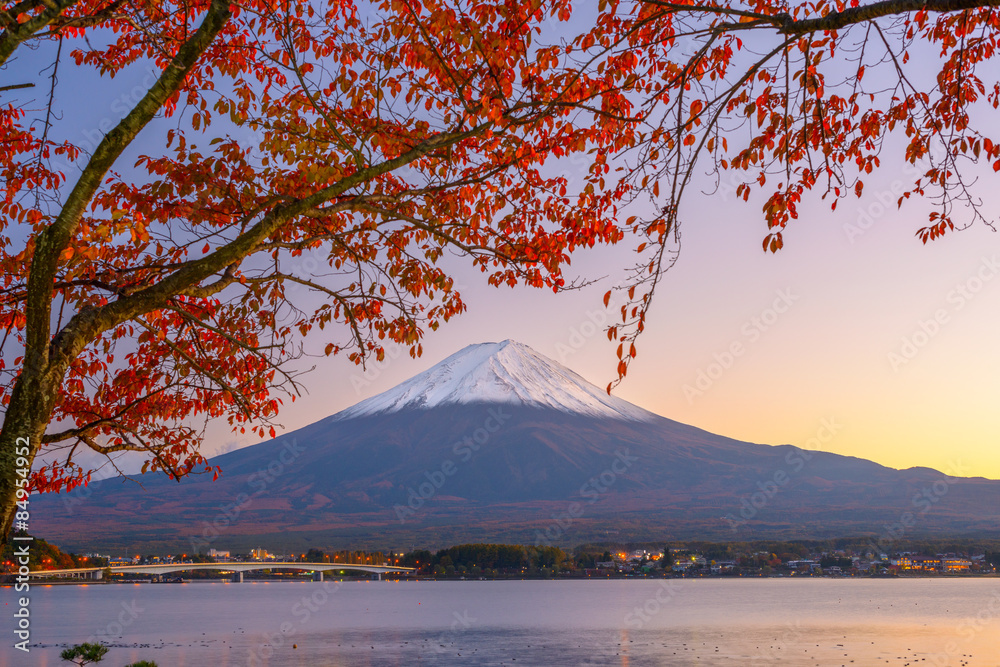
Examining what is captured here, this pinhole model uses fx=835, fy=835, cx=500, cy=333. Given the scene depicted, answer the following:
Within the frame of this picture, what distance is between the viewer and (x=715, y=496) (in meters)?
200

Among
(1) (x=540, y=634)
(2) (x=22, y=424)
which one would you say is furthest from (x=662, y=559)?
(2) (x=22, y=424)

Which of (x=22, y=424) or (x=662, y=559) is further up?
(x=22, y=424)

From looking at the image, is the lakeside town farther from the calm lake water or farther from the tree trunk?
the tree trunk

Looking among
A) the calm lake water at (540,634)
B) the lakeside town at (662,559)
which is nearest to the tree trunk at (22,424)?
the calm lake water at (540,634)

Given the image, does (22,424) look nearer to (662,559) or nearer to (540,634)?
(540,634)

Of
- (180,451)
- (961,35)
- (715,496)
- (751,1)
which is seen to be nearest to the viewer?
(961,35)

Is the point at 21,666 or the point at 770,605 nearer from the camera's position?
the point at 21,666

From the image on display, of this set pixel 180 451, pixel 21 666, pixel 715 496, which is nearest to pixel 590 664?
pixel 21 666

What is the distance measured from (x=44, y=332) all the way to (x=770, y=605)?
10655 cm

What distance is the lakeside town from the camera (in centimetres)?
15312

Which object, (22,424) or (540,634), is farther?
(540,634)

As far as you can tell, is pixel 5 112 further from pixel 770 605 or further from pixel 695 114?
pixel 770 605

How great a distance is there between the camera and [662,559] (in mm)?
162875

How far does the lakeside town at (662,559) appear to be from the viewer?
15312 centimetres
